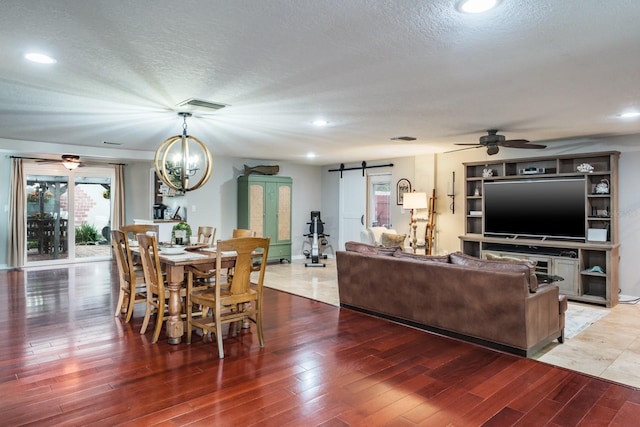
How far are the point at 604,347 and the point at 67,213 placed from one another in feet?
30.8

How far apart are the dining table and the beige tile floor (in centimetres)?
195

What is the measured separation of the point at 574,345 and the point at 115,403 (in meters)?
3.93

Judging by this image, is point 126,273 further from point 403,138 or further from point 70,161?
point 70,161

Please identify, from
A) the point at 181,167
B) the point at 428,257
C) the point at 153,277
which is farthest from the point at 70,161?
the point at 428,257

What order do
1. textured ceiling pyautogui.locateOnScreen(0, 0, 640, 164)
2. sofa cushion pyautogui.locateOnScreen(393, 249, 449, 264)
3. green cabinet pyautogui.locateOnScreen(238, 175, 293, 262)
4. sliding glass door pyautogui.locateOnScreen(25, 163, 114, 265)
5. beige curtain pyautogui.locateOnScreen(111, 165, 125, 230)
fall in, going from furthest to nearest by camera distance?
beige curtain pyautogui.locateOnScreen(111, 165, 125, 230), green cabinet pyautogui.locateOnScreen(238, 175, 293, 262), sliding glass door pyautogui.locateOnScreen(25, 163, 114, 265), sofa cushion pyautogui.locateOnScreen(393, 249, 449, 264), textured ceiling pyautogui.locateOnScreen(0, 0, 640, 164)

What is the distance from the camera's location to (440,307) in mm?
4070

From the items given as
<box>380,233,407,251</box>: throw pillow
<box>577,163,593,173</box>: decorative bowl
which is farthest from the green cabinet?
<box>577,163,593,173</box>: decorative bowl

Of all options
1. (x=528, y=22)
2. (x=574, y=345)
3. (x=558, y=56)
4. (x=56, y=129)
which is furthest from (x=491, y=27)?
(x=56, y=129)

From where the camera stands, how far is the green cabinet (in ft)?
27.7

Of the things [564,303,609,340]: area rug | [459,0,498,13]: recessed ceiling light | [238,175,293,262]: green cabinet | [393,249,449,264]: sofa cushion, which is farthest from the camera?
[238,175,293,262]: green cabinet

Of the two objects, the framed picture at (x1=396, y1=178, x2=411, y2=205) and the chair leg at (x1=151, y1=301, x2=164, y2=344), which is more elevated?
the framed picture at (x1=396, y1=178, x2=411, y2=205)

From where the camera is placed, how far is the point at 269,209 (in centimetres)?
868

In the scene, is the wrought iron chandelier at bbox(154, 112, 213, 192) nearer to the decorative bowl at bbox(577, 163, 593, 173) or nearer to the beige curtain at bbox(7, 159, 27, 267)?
the decorative bowl at bbox(577, 163, 593, 173)

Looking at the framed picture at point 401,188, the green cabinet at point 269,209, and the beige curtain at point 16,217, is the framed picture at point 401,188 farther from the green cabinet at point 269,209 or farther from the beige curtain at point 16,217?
the beige curtain at point 16,217
